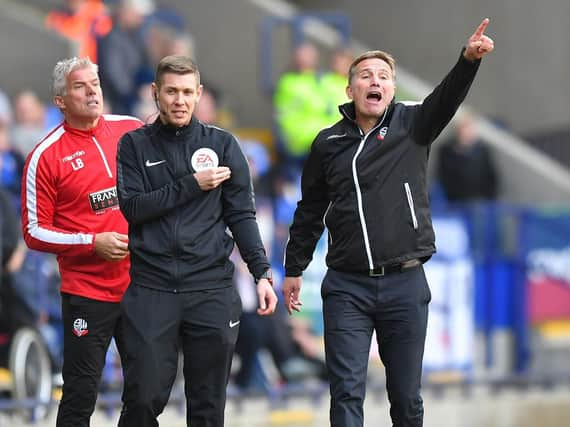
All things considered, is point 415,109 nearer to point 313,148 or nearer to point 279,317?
point 313,148

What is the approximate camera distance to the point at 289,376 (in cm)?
1286

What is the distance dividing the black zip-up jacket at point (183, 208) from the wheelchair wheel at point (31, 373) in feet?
12.8

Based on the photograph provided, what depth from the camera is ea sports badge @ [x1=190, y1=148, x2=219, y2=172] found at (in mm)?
7281

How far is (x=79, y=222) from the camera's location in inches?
313

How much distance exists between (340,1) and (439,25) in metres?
1.85

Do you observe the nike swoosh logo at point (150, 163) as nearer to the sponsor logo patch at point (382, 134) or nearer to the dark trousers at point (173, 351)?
the dark trousers at point (173, 351)

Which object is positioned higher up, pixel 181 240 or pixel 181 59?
pixel 181 59

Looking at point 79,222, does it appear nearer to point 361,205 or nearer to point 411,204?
point 361,205

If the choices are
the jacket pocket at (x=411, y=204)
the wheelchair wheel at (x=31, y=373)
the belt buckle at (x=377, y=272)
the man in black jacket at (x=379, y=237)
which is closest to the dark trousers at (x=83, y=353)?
the man in black jacket at (x=379, y=237)

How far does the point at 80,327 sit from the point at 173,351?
0.83 m

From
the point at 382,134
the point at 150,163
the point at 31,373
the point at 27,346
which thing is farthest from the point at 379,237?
the point at 31,373

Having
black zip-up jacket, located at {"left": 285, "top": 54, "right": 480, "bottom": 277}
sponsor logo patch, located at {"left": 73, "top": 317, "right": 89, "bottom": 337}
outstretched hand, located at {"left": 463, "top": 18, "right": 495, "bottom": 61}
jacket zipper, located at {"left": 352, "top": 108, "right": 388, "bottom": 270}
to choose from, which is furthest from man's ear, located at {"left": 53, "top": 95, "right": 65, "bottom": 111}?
outstretched hand, located at {"left": 463, "top": 18, "right": 495, "bottom": 61}

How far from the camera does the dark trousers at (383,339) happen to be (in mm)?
7594

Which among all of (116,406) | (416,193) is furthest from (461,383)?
(416,193)
